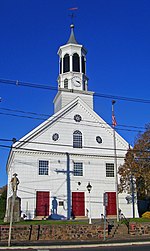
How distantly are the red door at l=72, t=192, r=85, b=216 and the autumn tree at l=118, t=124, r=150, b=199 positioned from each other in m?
4.22

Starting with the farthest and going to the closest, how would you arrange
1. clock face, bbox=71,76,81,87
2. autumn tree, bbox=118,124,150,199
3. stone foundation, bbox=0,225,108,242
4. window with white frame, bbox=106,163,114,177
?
clock face, bbox=71,76,81,87 < window with white frame, bbox=106,163,114,177 < autumn tree, bbox=118,124,150,199 < stone foundation, bbox=0,225,108,242

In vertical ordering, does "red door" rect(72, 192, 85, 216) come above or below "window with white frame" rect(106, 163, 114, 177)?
below

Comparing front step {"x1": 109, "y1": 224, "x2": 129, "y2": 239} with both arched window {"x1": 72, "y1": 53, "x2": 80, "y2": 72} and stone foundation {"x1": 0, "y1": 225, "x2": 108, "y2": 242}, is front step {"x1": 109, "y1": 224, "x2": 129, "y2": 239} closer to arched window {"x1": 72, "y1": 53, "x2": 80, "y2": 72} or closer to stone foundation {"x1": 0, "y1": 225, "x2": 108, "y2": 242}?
stone foundation {"x1": 0, "y1": 225, "x2": 108, "y2": 242}

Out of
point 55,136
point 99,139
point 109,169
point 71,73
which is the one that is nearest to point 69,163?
point 55,136

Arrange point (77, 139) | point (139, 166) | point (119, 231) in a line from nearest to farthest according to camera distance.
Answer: point (119, 231), point (139, 166), point (77, 139)

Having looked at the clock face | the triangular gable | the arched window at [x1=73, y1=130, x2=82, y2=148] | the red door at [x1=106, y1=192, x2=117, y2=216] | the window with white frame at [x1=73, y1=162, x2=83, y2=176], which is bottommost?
the red door at [x1=106, y1=192, x2=117, y2=216]

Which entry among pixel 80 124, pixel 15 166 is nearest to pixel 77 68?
pixel 80 124

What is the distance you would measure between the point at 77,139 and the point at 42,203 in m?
8.09

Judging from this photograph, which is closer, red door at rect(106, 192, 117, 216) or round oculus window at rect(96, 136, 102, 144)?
red door at rect(106, 192, 117, 216)

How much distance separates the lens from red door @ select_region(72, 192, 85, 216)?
3320 cm

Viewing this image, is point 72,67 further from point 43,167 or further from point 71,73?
point 43,167

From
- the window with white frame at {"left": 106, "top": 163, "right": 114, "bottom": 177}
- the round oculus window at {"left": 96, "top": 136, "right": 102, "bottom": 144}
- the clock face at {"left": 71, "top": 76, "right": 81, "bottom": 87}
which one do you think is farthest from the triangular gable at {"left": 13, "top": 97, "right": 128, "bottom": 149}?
the clock face at {"left": 71, "top": 76, "right": 81, "bottom": 87}

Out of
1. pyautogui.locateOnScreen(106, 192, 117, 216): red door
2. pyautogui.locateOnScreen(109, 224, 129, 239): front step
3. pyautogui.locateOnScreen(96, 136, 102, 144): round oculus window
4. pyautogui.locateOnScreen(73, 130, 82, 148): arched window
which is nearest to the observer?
pyautogui.locateOnScreen(109, 224, 129, 239): front step

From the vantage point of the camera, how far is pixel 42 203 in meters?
32.2
